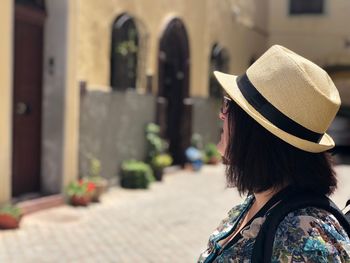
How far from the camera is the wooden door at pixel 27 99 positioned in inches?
275

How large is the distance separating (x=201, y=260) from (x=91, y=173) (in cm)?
643

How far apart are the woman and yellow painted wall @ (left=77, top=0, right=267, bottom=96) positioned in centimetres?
641

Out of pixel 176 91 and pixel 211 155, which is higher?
pixel 176 91

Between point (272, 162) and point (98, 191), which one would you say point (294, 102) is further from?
point (98, 191)

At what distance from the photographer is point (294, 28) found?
18188 millimetres

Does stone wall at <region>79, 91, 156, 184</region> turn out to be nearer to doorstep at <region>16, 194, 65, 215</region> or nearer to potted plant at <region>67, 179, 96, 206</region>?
potted plant at <region>67, 179, 96, 206</region>

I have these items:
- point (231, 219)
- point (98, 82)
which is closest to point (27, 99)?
point (98, 82)

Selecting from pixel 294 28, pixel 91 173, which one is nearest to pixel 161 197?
pixel 91 173

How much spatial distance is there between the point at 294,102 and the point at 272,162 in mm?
191

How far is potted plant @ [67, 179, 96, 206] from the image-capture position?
7309 mm

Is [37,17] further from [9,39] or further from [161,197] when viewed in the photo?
[161,197]

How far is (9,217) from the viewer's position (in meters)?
5.94

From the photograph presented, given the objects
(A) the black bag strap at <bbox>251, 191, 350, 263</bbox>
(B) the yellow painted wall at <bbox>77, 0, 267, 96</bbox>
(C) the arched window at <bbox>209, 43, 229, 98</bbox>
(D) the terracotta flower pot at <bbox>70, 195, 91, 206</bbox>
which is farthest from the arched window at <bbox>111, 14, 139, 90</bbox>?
(A) the black bag strap at <bbox>251, 191, 350, 263</bbox>

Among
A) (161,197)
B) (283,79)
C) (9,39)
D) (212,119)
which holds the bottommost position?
(161,197)
